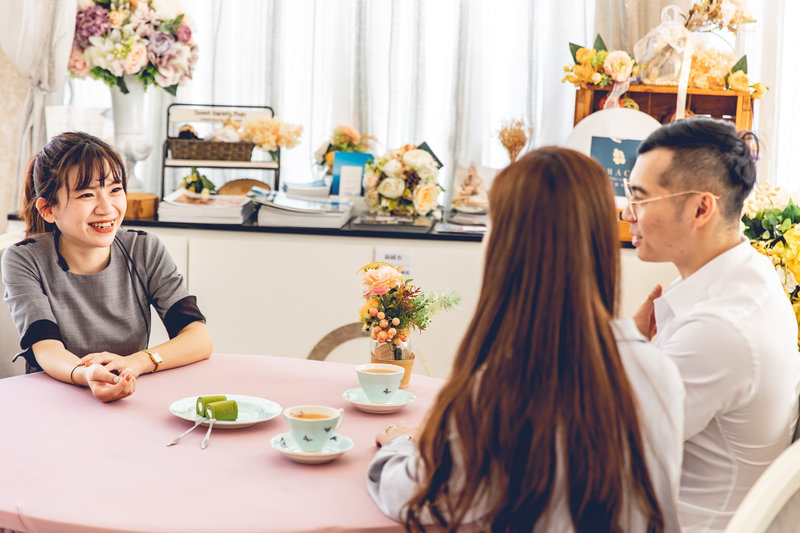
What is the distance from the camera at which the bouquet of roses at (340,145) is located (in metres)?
3.52

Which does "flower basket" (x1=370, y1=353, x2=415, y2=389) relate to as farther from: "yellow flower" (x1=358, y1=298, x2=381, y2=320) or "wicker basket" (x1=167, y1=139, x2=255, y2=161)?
"wicker basket" (x1=167, y1=139, x2=255, y2=161)

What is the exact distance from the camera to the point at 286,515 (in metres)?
1.21

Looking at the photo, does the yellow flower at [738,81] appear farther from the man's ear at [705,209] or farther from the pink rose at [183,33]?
the pink rose at [183,33]

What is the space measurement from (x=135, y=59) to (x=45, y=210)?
1302 mm

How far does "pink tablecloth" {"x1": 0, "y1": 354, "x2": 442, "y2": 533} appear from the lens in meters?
1.20

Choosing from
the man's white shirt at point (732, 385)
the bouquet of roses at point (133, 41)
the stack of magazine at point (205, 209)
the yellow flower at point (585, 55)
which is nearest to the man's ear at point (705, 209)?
the man's white shirt at point (732, 385)

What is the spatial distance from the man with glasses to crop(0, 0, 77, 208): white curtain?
2601mm

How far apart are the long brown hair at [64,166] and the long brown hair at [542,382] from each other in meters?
1.32

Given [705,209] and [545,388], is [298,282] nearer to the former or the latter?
[705,209]

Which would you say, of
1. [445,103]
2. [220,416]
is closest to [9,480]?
[220,416]

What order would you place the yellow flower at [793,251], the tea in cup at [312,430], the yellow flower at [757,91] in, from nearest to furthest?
the tea in cup at [312,430], the yellow flower at [793,251], the yellow flower at [757,91]

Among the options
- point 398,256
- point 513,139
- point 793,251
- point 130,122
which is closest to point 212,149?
point 130,122

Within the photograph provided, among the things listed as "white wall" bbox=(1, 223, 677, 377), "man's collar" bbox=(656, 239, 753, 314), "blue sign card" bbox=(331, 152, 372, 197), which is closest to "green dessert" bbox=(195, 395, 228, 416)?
"man's collar" bbox=(656, 239, 753, 314)

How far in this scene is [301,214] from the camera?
3.23 metres
